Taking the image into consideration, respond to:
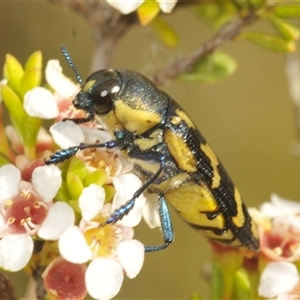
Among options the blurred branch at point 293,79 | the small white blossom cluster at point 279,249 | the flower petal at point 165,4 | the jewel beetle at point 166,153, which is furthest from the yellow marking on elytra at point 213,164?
the blurred branch at point 293,79

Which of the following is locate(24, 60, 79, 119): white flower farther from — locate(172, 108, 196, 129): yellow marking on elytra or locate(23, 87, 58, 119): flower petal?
locate(172, 108, 196, 129): yellow marking on elytra

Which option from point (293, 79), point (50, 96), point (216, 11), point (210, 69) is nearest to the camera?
point (50, 96)

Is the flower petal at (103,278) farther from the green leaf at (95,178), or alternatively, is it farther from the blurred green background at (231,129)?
the blurred green background at (231,129)

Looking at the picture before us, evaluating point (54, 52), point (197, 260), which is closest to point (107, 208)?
point (54, 52)

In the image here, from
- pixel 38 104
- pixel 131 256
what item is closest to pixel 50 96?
pixel 38 104

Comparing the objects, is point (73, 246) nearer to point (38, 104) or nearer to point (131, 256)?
point (131, 256)

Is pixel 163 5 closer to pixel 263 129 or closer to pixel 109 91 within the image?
pixel 109 91

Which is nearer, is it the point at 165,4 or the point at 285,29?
the point at 165,4
